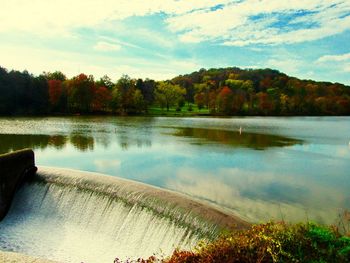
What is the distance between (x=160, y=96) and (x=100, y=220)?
90504 mm

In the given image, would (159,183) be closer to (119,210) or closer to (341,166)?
(119,210)

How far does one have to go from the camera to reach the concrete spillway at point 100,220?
1020cm

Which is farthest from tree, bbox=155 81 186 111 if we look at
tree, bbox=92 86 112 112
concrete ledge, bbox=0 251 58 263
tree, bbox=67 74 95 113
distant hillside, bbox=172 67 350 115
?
concrete ledge, bbox=0 251 58 263

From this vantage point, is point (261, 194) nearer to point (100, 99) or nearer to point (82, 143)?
point (82, 143)

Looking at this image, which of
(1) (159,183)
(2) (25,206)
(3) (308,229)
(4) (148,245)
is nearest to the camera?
(3) (308,229)

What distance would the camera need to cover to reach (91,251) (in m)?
11.0

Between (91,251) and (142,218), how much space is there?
1.91m

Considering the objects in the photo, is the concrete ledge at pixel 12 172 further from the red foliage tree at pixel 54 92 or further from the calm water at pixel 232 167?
the red foliage tree at pixel 54 92

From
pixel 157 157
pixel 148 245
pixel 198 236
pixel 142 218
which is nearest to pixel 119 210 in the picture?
pixel 142 218

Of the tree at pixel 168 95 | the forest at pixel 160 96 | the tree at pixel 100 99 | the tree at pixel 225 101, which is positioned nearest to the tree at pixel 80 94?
the forest at pixel 160 96

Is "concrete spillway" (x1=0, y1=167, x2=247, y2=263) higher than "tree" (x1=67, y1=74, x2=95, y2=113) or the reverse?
the reverse

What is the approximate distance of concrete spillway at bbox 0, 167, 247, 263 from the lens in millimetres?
10195

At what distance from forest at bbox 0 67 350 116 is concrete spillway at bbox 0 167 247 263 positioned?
2509 inches

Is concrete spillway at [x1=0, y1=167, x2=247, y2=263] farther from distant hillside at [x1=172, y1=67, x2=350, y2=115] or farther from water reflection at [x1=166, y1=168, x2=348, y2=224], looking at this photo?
distant hillside at [x1=172, y1=67, x2=350, y2=115]
